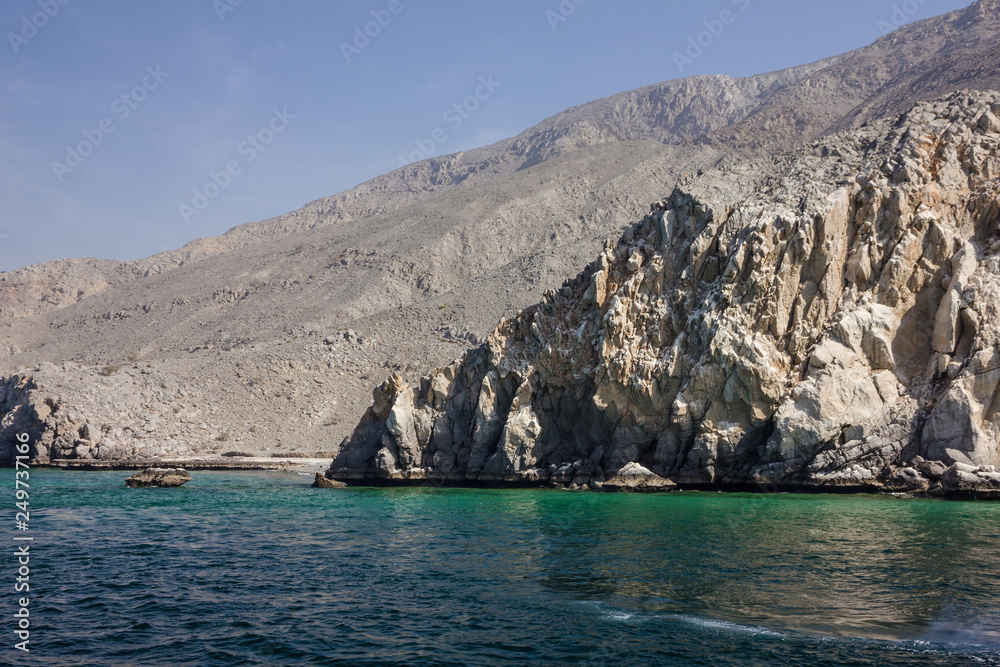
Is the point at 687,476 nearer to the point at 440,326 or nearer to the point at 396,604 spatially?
the point at 396,604

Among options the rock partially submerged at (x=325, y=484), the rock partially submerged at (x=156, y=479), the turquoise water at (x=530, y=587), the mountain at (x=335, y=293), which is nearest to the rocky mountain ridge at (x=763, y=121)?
the mountain at (x=335, y=293)

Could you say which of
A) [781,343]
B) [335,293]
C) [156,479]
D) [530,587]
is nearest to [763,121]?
[335,293]

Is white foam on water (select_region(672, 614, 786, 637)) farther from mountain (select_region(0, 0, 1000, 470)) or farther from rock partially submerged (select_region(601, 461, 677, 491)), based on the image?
mountain (select_region(0, 0, 1000, 470))

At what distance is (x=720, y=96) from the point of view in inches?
7869

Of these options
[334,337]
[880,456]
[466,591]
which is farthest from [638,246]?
[334,337]

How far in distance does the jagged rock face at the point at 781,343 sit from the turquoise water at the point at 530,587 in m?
4.85

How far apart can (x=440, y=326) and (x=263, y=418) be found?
28.0m

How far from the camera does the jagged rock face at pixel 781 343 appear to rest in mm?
33312

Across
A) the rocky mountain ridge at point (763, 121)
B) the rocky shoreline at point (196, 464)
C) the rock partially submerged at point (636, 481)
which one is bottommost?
the rocky shoreline at point (196, 464)

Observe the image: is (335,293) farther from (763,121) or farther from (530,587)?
(530,587)

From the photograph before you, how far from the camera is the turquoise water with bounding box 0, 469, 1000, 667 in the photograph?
12.9 meters

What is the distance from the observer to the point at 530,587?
57.2ft

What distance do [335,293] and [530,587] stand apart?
99.5m

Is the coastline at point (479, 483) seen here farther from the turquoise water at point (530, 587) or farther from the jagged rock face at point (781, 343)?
the turquoise water at point (530, 587)
